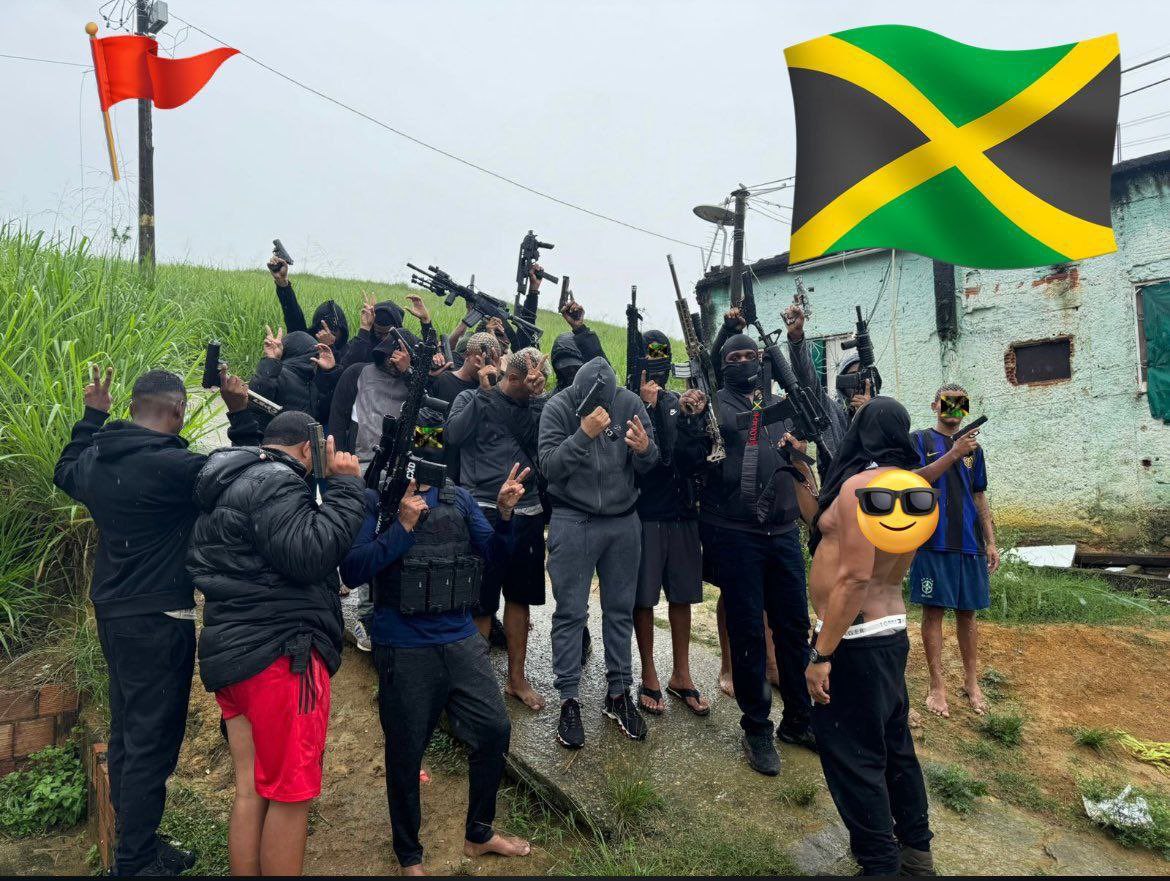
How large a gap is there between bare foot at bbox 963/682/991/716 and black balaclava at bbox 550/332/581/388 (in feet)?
10.9

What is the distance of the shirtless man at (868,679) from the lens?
251 centimetres

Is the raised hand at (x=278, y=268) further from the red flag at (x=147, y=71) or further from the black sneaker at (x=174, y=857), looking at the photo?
the black sneaker at (x=174, y=857)

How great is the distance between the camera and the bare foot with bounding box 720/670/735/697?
435 cm

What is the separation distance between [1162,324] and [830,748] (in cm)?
823

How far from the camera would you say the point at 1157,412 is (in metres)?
7.95

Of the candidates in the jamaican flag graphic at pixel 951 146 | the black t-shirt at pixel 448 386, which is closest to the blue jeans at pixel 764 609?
the jamaican flag graphic at pixel 951 146

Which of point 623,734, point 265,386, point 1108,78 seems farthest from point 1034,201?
point 265,386

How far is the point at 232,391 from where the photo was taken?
3.47 m

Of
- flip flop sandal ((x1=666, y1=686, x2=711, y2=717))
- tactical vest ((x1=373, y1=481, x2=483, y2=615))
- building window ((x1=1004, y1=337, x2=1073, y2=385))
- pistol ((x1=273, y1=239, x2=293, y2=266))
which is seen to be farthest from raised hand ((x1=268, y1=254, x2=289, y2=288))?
building window ((x1=1004, y1=337, x2=1073, y2=385))

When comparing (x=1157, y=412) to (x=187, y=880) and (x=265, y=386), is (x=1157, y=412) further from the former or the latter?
(x=187, y=880)

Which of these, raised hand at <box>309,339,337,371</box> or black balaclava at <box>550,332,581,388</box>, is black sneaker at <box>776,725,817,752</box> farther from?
raised hand at <box>309,339,337,371</box>

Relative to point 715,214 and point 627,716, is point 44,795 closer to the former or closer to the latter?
point 627,716

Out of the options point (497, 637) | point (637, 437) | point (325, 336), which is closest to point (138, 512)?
point (637, 437)

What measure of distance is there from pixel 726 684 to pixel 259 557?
306 cm
